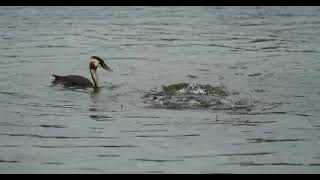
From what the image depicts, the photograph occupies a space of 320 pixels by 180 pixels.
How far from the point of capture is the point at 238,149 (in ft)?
38.0

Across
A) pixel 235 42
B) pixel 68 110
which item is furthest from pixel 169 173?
pixel 235 42

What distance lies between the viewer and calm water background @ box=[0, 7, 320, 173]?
11.1 metres

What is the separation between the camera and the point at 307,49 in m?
23.7

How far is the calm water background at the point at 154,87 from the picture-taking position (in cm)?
1106

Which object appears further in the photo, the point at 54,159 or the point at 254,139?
the point at 254,139

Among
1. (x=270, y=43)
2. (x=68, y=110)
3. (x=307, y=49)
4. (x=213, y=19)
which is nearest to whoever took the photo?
(x=68, y=110)

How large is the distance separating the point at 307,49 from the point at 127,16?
12256 millimetres

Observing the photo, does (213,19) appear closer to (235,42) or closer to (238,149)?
(235,42)

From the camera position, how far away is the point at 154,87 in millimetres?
17734
